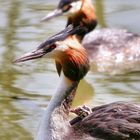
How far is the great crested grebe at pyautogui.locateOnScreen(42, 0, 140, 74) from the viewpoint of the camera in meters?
10.5

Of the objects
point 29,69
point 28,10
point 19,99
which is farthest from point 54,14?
point 28,10

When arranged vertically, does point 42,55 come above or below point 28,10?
above

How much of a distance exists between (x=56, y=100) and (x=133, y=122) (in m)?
0.71

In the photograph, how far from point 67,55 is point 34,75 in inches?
115

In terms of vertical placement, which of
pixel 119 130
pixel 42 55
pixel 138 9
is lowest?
pixel 138 9

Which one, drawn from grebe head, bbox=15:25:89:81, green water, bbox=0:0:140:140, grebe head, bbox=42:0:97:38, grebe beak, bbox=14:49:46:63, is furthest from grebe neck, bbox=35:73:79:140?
grebe head, bbox=42:0:97:38

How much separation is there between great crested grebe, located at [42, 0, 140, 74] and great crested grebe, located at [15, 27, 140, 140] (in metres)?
2.77

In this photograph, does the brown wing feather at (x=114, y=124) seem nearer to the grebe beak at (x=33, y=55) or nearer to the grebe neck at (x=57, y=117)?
the grebe neck at (x=57, y=117)

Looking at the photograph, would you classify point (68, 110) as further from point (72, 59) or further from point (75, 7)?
point (75, 7)

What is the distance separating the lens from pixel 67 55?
7531 mm

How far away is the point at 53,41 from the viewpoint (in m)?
7.56

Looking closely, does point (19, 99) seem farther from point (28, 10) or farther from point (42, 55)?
point (28, 10)

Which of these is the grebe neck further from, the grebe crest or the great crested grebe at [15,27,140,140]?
the grebe crest

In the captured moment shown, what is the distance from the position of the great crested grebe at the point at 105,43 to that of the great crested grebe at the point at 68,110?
2773 millimetres
